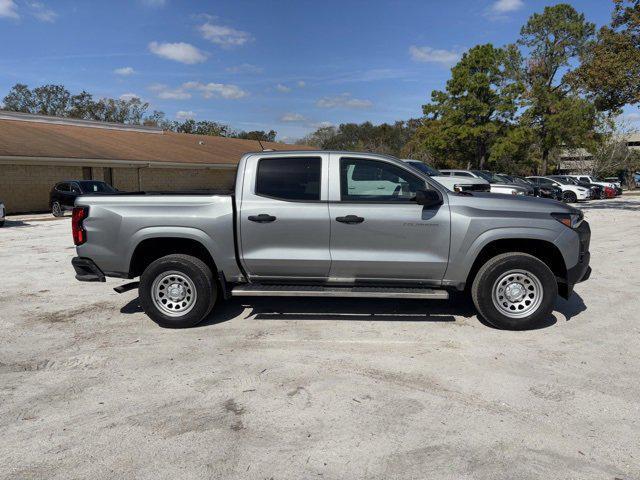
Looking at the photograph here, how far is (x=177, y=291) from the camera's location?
5.65 m

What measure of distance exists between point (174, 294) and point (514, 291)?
151 inches

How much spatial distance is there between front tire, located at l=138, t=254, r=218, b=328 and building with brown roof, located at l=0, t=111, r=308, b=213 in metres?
11.0

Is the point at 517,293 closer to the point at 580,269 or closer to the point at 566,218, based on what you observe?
the point at 580,269

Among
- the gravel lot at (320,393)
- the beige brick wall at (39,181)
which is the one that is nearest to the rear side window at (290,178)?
the gravel lot at (320,393)

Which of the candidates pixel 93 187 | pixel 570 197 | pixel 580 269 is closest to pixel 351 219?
pixel 580 269

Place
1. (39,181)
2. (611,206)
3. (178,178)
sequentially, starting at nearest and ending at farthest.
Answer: (39,181)
(611,206)
(178,178)

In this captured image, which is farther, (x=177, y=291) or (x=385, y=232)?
(x=177, y=291)

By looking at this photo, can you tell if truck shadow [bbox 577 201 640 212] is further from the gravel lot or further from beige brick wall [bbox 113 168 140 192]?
beige brick wall [bbox 113 168 140 192]

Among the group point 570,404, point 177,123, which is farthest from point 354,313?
point 177,123

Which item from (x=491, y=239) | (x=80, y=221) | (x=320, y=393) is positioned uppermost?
(x=80, y=221)

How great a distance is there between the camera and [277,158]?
5.69 meters

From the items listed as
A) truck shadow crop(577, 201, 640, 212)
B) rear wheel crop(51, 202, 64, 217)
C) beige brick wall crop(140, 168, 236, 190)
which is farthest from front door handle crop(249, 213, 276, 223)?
beige brick wall crop(140, 168, 236, 190)

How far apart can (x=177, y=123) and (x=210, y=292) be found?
71349 mm

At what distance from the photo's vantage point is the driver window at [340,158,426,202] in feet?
18.0
